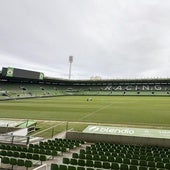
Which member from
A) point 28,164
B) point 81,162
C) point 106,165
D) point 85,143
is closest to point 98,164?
point 106,165

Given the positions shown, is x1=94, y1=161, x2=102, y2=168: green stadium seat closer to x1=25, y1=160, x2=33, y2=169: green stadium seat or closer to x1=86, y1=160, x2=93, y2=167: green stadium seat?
x1=86, y1=160, x2=93, y2=167: green stadium seat

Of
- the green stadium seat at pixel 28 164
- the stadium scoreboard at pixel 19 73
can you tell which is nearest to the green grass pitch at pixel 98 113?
the green stadium seat at pixel 28 164

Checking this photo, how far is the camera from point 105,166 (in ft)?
42.2

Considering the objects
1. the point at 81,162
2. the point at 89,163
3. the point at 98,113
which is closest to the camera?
the point at 89,163

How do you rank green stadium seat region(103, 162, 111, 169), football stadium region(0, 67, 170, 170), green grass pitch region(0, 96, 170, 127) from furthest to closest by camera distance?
green grass pitch region(0, 96, 170, 127) → football stadium region(0, 67, 170, 170) → green stadium seat region(103, 162, 111, 169)

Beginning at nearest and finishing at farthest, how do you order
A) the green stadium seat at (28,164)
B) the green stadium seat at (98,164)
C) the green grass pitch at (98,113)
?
the green stadium seat at (28,164), the green stadium seat at (98,164), the green grass pitch at (98,113)

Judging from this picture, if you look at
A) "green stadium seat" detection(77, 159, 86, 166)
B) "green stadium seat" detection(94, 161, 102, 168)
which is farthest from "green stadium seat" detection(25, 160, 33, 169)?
"green stadium seat" detection(94, 161, 102, 168)

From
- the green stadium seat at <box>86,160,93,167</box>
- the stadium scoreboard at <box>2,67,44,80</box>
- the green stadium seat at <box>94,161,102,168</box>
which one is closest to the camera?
the green stadium seat at <box>94,161,102,168</box>

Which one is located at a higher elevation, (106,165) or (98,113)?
(98,113)

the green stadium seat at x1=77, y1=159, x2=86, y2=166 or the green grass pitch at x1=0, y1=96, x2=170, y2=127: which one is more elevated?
the green grass pitch at x1=0, y1=96, x2=170, y2=127

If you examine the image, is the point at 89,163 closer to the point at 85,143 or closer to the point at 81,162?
the point at 81,162

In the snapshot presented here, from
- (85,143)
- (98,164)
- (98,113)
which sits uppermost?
(98,113)

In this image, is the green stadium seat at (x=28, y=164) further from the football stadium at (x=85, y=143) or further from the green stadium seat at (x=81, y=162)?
the green stadium seat at (x=81, y=162)

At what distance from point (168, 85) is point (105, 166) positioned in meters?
94.3
